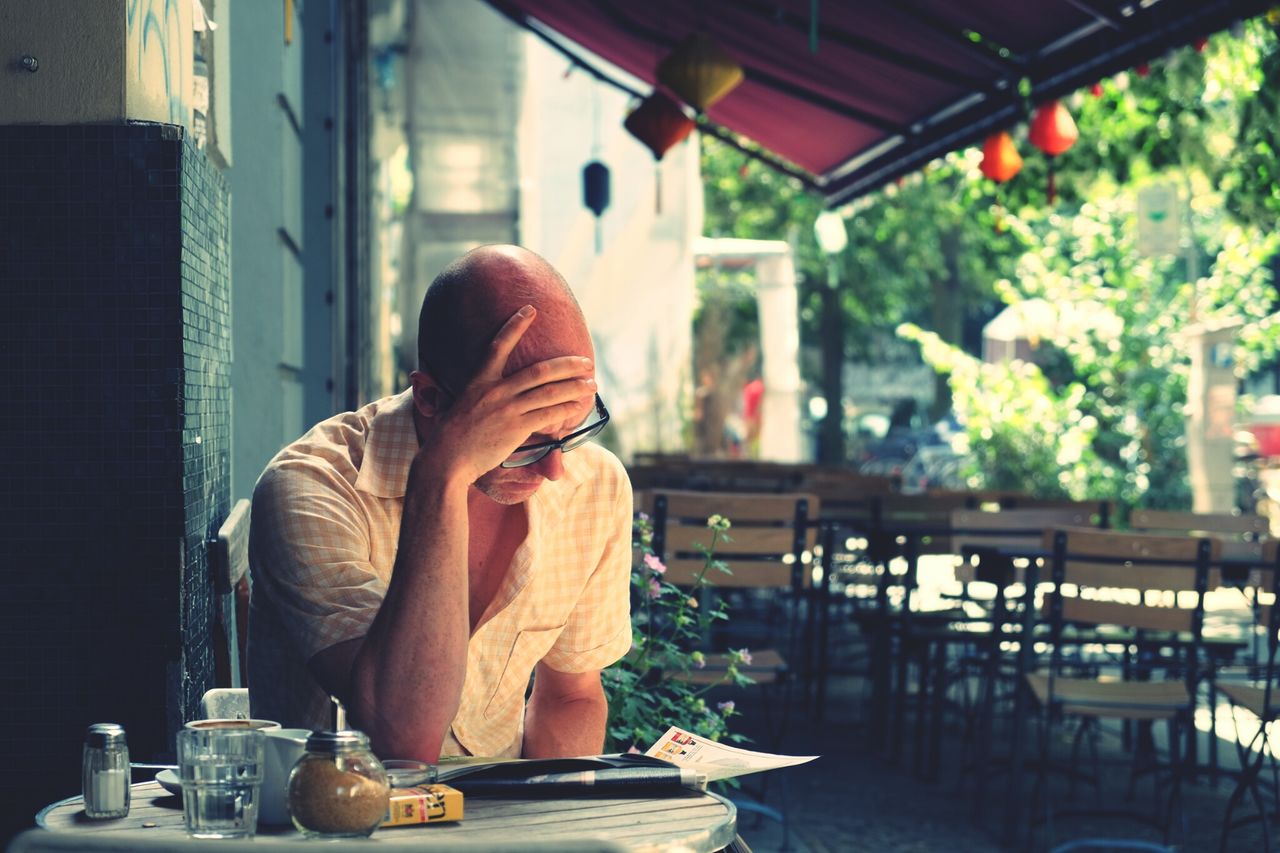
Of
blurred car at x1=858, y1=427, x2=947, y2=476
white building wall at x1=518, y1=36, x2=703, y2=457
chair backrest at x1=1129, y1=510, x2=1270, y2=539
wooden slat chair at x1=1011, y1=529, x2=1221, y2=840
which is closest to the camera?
wooden slat chair at x1=1011, y1=529, x2=1221, y2=840

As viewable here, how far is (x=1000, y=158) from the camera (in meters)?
7.81

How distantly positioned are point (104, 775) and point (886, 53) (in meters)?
6.61

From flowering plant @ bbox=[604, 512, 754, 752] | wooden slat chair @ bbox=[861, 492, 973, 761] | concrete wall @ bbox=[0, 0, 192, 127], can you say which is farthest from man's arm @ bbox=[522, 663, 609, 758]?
wooden slat chair @ bbox=[861, 492, 973, 761]

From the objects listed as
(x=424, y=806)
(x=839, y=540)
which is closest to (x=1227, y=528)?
(x=839, y=540)

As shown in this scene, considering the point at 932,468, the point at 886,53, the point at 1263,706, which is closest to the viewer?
the point at 1263,706

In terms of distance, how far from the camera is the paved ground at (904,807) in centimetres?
533

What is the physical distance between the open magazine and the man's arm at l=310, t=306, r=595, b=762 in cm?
9

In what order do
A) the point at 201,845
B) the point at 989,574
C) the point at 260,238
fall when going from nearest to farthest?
the point at 201,845 < the point at 260,238 < the point at 989,574

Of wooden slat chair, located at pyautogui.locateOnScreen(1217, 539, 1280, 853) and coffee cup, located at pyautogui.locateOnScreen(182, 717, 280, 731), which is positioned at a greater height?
coffee cup, located at pyautogui.locateOnScreen(182, 717, 280, 731)

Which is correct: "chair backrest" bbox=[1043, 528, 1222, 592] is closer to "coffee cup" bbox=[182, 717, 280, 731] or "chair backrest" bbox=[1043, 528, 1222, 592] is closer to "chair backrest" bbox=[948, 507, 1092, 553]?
"chair backrest" bbox=[948, 507, 1092, 553]

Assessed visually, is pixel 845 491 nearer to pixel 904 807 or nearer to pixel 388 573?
pixel 904 807

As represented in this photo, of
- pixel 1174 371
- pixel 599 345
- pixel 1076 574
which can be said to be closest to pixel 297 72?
pixel 1076 574

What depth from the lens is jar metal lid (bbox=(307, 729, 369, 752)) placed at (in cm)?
147

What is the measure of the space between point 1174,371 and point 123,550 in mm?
14010
